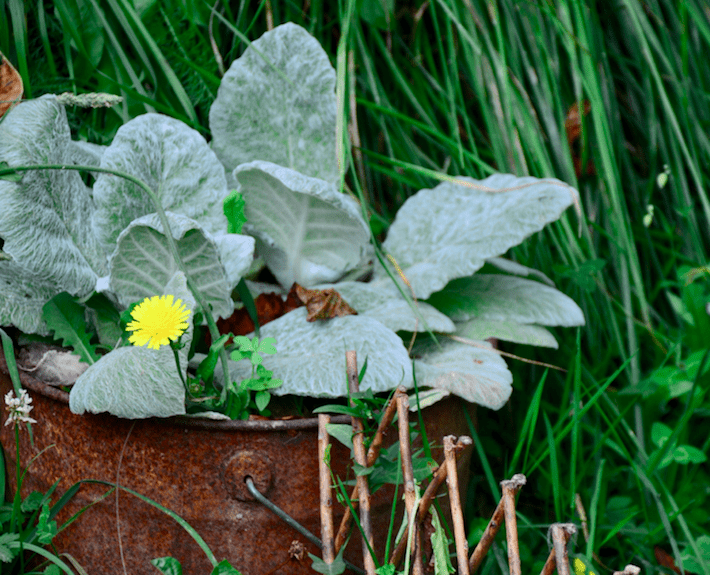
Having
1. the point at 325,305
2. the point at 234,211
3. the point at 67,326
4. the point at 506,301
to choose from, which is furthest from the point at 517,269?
the point at 67,326

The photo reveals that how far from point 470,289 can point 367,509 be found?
0.45m

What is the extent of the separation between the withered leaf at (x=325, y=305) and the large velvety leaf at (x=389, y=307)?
0.11 feet

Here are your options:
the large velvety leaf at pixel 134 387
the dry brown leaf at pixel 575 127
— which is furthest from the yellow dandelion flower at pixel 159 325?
the dry brown leaf at pixel 575 127

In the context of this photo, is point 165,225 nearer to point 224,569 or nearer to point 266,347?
point 266,347

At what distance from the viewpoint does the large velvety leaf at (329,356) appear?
2.31 feet

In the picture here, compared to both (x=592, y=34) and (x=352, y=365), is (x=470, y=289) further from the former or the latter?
(x=592, y=34)

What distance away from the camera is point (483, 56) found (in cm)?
120

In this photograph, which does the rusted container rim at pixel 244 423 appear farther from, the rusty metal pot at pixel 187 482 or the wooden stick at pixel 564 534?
the wooden stick at pixel 564 534

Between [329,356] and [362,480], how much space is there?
0.59 feet

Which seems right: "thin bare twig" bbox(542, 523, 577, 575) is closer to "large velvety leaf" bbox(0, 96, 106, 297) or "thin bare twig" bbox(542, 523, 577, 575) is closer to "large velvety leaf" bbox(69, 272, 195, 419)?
"large velvety leaf" bbox(69, 272, 195, 419)

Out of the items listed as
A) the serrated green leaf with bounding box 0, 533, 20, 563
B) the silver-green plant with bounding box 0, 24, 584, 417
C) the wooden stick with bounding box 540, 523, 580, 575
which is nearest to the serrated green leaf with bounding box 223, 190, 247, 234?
the silver-green plant with bounding box 0, 24, 584, 417

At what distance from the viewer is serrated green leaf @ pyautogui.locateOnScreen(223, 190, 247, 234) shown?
0.84 metres

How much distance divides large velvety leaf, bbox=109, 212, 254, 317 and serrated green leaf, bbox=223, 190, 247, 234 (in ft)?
0.20

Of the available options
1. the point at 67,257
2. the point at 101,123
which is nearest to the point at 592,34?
the point at 101,123
